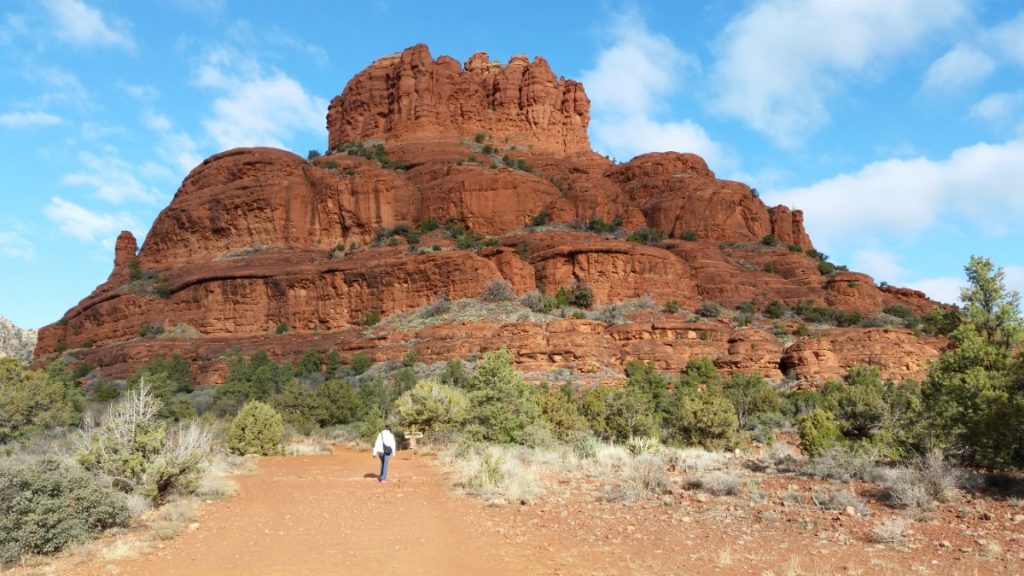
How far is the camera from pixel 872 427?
18719 millimetres

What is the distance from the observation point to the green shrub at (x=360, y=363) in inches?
1619

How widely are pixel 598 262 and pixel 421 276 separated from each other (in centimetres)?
1397

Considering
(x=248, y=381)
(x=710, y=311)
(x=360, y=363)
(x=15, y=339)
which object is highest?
(x=15, y=339)

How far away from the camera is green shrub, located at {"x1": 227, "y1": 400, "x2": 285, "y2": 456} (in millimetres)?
20844

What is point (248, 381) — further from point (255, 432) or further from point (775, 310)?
point (775, 310)

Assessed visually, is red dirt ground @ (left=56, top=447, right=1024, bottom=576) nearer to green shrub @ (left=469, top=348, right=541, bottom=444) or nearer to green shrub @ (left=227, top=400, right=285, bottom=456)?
green shrub @ (left=469, top=348, right=541, bottom=444)

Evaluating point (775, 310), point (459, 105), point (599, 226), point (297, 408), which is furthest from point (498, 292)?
point (459, 105)

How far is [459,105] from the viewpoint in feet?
280

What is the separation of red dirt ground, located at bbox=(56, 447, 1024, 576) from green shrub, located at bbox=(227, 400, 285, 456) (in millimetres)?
10587

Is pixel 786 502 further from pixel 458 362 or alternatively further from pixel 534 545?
pixel 458 362

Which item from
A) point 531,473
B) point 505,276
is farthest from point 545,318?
point 531,473

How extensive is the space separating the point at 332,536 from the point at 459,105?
81.8 m

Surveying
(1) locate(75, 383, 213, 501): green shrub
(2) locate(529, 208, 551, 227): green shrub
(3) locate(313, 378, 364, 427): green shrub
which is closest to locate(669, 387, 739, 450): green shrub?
(1) locate(75, 383, 213, 501): green shrub

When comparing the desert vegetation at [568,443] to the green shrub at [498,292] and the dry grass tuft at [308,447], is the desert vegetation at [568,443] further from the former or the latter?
the green shrub at [498,292]
